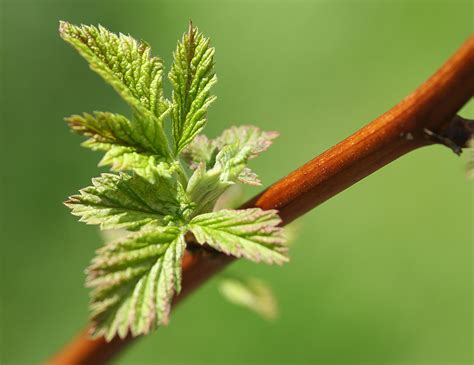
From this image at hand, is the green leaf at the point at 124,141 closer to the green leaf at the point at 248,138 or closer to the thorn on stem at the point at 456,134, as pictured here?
the green leaf at the point at 248,138

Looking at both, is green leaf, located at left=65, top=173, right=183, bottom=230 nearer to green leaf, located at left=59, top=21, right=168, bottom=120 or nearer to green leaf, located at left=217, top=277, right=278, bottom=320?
green leaf, located at left=59, top=21, right=168, bottom=120

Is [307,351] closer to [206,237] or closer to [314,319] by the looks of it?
[314,319]

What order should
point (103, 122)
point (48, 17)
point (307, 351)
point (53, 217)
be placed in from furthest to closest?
1. point (48, 17)
2. point (53, 217)
3. point (307, 351)
4. point (103, 122)

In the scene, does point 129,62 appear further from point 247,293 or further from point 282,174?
point 282,174

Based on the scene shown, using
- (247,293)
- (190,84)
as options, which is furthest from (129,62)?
(247,293)

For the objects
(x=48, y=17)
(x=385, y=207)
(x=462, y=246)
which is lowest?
(x=462, y=246)

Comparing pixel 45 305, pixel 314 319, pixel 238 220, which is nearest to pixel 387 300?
pixel 314 319

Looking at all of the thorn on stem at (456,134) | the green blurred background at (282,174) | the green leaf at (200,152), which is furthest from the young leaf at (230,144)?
the green blurred background at (282,174)
